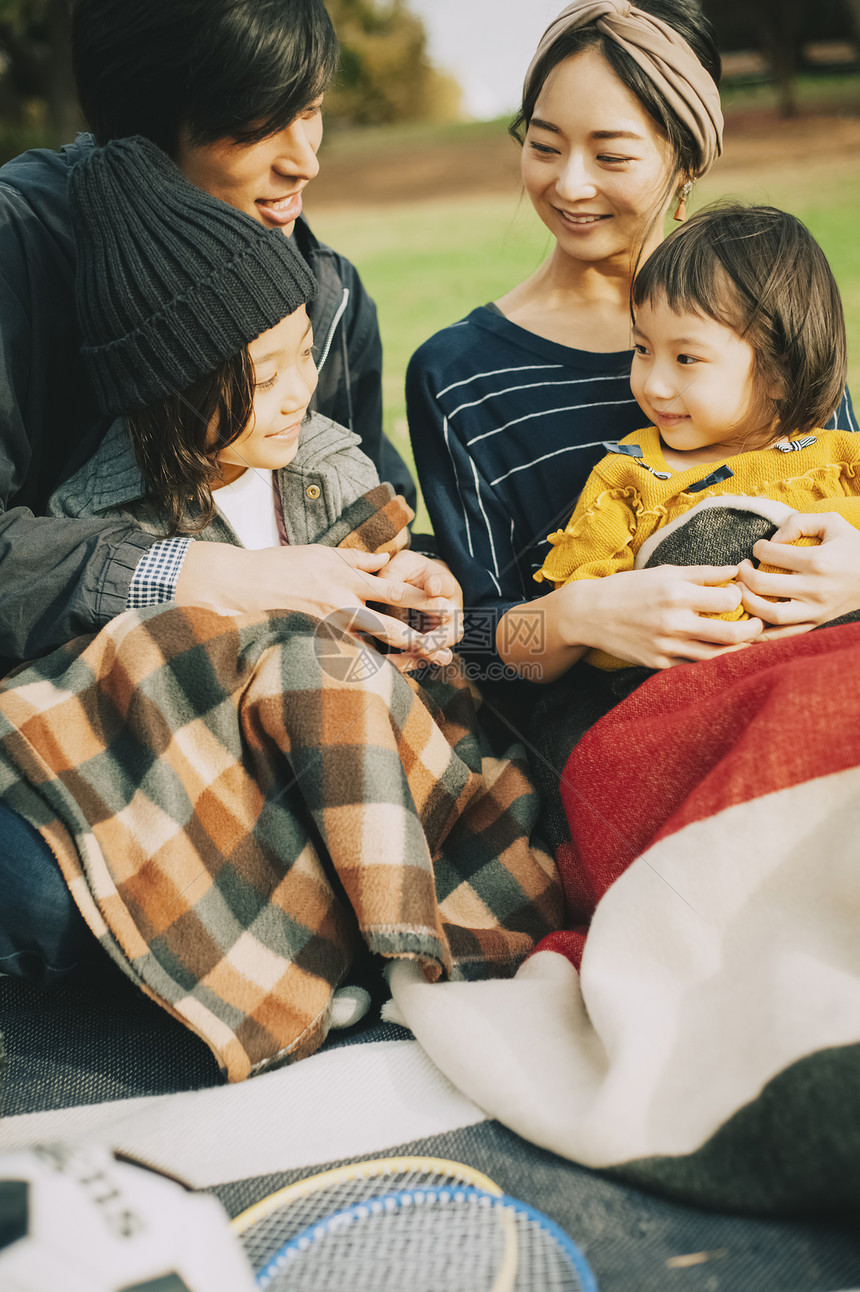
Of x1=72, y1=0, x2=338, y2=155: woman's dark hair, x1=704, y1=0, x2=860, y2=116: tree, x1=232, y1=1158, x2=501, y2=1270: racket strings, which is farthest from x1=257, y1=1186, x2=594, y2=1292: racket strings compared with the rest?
x1=704, y1=0, x2=860, y2=116: tree

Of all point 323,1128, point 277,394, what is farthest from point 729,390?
point 323,1128

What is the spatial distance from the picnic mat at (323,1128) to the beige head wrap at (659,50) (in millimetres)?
1526

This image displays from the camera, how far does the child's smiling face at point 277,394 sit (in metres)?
1.57

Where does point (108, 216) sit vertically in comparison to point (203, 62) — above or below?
below

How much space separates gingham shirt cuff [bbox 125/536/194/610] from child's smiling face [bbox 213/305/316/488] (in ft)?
0.68

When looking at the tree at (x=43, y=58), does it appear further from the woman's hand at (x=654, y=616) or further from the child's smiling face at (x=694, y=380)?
the woman's hand at (x=654, y=616)

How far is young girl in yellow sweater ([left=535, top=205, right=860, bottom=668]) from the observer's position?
1.56m

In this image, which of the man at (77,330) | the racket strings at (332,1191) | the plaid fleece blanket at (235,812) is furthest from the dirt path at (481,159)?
the racket strings at (332,1191)

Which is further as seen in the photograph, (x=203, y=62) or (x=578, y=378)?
(x=578, y=378)

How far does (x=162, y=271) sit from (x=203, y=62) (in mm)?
316

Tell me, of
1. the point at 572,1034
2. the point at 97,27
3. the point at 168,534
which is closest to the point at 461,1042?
the point at 572,1034

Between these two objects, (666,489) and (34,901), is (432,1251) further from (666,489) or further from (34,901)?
(666,489)

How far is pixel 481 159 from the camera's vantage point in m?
17.3

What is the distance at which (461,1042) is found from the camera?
1.26m
